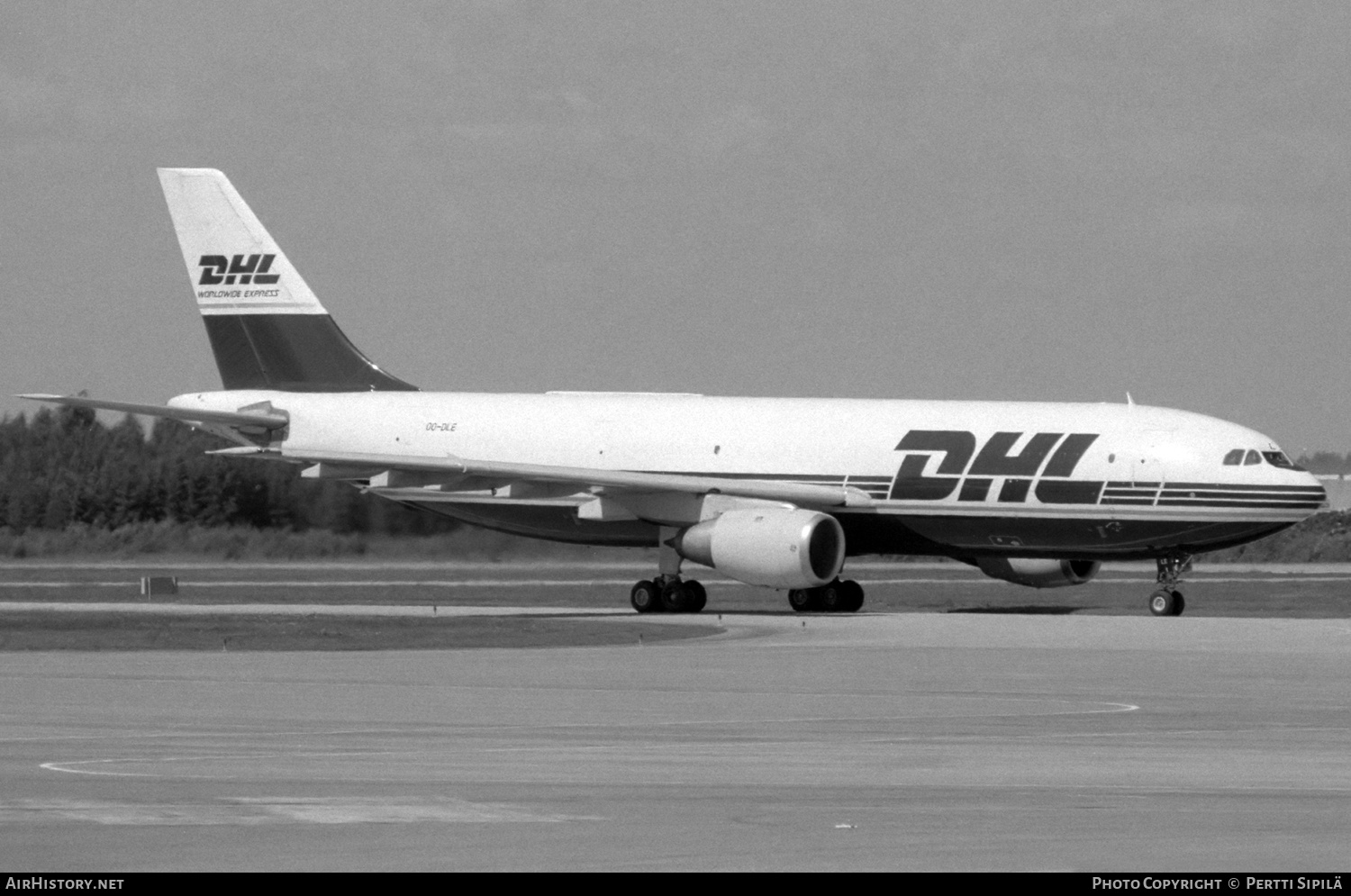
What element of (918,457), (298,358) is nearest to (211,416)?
(298,358)

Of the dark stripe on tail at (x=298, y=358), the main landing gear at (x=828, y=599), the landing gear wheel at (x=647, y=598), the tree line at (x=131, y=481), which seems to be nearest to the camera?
the main landing gear at (x=828, y=599)

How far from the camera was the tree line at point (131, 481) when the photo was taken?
201 feet

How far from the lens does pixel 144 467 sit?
66.8m

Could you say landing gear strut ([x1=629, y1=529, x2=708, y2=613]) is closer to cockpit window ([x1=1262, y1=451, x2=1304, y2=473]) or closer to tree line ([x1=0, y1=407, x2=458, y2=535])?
cockpit window ([x1=1262, y1=451, x2=1304, y2=473])

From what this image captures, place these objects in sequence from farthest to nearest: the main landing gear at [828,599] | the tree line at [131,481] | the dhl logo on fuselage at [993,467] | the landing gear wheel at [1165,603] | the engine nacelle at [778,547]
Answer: the tree line at [131,481], the main landing gear at [828,599], the dhl logo on fuselage at [993,467], the engine nacelle at [778,547], the landing gear wheel at [1165,603]

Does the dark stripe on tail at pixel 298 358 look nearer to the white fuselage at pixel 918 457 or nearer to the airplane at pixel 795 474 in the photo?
the airplane at pixel 795 474

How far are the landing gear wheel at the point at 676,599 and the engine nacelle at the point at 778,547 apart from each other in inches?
51.5

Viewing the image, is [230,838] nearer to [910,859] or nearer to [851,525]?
[910,859]

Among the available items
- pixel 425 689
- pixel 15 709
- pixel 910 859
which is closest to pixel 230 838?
pixel 910 859

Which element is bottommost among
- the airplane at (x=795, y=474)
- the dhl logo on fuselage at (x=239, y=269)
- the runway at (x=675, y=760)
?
the runway at (x=675, y=760)

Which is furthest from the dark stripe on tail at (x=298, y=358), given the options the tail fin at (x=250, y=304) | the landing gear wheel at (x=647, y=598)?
the landing gear wheel at (x=647, y=598)

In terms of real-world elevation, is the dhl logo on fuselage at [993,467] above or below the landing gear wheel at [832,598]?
above

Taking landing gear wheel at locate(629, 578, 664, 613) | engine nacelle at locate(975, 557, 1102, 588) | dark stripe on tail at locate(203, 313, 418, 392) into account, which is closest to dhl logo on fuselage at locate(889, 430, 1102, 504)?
engine nacelle at locate(975, 557, 1102, 588)

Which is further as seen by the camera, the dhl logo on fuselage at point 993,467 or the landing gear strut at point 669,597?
the landing gear strut at point 669,597
